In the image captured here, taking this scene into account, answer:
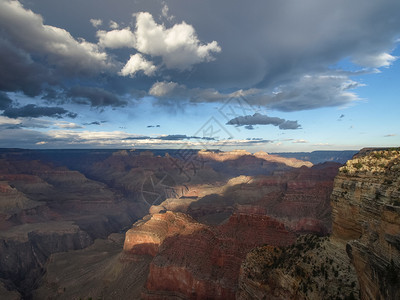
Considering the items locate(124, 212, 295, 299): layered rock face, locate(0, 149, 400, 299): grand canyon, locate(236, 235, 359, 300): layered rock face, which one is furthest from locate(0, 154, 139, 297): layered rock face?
locate(236, 235, 359, 300): layered rock face

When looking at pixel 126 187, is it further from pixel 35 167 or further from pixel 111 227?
pixel 35 167

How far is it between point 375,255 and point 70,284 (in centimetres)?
5485

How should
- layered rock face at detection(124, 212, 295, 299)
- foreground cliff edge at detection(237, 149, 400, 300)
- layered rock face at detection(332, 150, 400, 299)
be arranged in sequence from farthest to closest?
1. layered rock face at detection(124, 212, 295, 299)
2. foreground cliff edge at detection(237, 149, 400, 300)
3. layered rock face at detection(332, 150, 400, 299)

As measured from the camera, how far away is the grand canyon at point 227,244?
557 inches

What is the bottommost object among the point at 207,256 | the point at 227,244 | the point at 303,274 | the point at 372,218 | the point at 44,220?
the point at 44,220

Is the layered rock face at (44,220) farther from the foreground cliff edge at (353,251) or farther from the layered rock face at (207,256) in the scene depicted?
the foreground cliff edge at (353,251)

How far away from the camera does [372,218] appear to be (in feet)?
45.8

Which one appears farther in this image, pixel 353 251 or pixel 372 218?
pixel 353 251

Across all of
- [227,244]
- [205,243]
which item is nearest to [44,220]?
[205,243]

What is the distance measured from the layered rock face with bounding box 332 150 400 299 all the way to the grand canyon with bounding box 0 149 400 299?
0.20 feet

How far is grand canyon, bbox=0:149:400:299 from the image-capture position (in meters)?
14.1

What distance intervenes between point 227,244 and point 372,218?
23608 mm

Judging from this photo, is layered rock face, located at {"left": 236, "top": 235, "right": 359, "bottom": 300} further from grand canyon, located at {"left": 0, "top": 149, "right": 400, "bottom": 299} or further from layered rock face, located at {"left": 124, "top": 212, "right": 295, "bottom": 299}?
layered rock face, located at {"left": 124, "top": 212, "right": 295, "bottom": 299}

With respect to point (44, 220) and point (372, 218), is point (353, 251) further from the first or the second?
point (44, 220)
